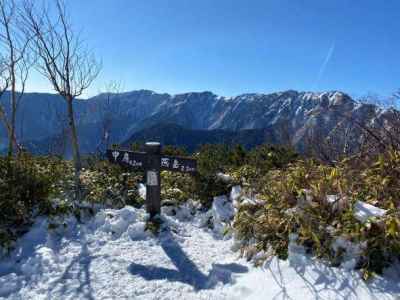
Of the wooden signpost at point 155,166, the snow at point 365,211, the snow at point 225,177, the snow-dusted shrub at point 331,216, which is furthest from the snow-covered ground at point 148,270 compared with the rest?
the snow at point 225,177

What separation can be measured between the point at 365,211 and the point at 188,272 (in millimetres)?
2236

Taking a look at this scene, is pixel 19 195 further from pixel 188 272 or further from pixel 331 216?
pixel 331 216

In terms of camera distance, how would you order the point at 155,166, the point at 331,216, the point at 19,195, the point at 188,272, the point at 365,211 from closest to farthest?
the point at 365,211, the point at 331,216, the point at 188,272, the point at 19,195, the point at 155,166

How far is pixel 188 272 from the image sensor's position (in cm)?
425

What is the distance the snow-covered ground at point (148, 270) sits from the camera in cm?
336

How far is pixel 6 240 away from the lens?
184 inches

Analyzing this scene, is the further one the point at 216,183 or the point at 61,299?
the point at 216,183

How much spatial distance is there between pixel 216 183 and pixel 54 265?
342 centimetres

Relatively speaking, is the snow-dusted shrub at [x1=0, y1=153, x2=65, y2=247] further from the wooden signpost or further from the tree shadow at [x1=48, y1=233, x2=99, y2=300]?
the wooden signpost

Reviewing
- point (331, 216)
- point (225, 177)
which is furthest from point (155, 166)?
point (331, 216)

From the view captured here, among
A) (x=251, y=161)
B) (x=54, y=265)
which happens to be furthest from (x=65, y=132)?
(x=54, y=265)

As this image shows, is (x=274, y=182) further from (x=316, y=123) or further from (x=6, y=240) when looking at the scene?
(x=316, y=123)

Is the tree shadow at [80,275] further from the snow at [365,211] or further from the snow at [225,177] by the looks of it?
the snow at [365,211]

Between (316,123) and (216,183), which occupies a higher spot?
(316,123)
